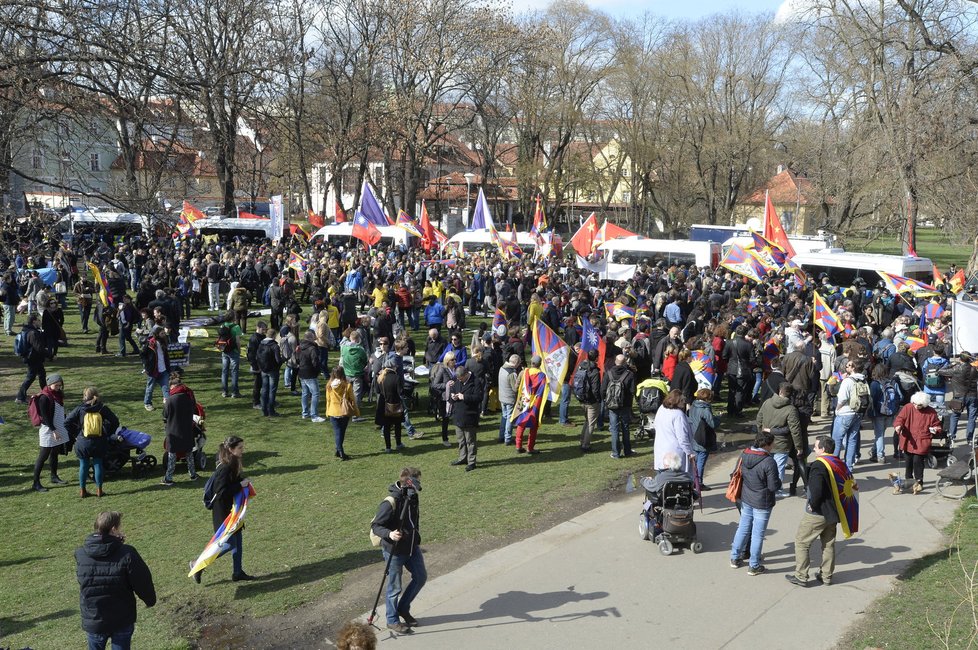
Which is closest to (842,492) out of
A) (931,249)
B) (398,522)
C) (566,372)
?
(398,522)

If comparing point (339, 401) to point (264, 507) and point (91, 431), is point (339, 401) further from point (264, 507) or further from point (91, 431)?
point (91, 431)

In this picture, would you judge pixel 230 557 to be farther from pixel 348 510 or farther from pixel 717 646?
pixel 717 646

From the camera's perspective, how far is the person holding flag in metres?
7.56

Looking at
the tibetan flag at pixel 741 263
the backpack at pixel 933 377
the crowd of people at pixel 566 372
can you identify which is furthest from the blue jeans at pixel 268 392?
the tibetan flag at pixel 741 263

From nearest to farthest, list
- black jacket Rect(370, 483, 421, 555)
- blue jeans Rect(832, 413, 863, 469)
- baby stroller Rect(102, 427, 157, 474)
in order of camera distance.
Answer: black jacket Rect(370, 483, 421, 555)
baby stroller Rect(102, 427, 157, 474)
blue jeans Rect(832, 413, 863, 469)

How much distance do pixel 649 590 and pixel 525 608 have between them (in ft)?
4.00

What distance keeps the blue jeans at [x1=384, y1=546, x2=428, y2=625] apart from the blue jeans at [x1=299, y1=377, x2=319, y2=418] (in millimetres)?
6738

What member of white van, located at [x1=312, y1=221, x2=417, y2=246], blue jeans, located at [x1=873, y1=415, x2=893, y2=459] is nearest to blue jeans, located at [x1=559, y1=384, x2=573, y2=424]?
blue jeans, located at [x1=873, y1=415, x2=893, y2=459]

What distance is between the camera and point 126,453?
1075cm

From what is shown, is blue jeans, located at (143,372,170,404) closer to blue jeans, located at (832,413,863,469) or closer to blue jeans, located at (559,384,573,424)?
blue jeans, located at (559,384,573,424)

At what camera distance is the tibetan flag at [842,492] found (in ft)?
24.9

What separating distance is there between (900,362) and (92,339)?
16953mm

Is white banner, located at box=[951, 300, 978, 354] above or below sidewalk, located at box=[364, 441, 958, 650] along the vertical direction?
above

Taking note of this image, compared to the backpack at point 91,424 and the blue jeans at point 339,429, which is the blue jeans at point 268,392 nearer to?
the blue jeans at point 339,429
